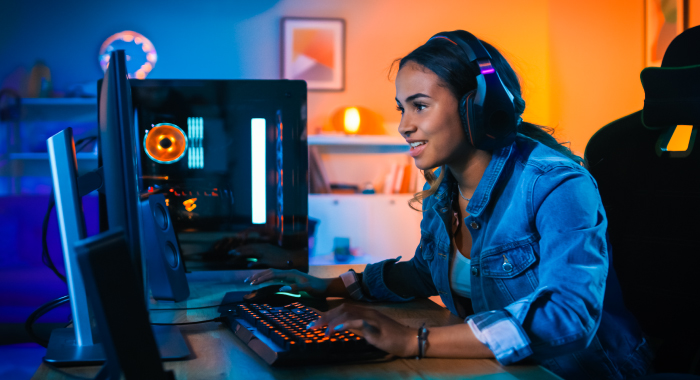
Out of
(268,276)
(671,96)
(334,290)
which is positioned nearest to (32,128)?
(268,276)

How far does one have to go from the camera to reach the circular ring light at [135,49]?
355cm

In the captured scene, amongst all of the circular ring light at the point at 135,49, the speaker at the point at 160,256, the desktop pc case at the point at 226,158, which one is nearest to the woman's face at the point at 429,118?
the desktop pc case at the point at 226,158

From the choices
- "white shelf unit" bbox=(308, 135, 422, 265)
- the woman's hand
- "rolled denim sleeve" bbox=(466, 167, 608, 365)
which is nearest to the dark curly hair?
"rolled denim sleeve" bbox=(466, 167, 608, 365)

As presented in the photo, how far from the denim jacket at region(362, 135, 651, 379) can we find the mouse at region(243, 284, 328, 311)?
13 centimetres

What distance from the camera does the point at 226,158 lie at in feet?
3.87

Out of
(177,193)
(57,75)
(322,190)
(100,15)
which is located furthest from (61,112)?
(177,193)

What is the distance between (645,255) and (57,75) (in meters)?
3.80

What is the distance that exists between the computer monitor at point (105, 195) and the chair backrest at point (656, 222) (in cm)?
83

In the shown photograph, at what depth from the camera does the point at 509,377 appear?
605 millimetres

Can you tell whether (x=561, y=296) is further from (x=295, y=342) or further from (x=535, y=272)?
(x=295, y=342)

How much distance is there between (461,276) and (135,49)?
325 centimetres

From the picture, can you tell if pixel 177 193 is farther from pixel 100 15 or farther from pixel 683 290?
pixel 100 15

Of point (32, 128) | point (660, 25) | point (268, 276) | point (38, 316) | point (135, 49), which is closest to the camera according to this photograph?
point (38, 316)

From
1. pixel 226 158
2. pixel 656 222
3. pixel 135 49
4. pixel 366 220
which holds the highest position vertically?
pixel 135 49
